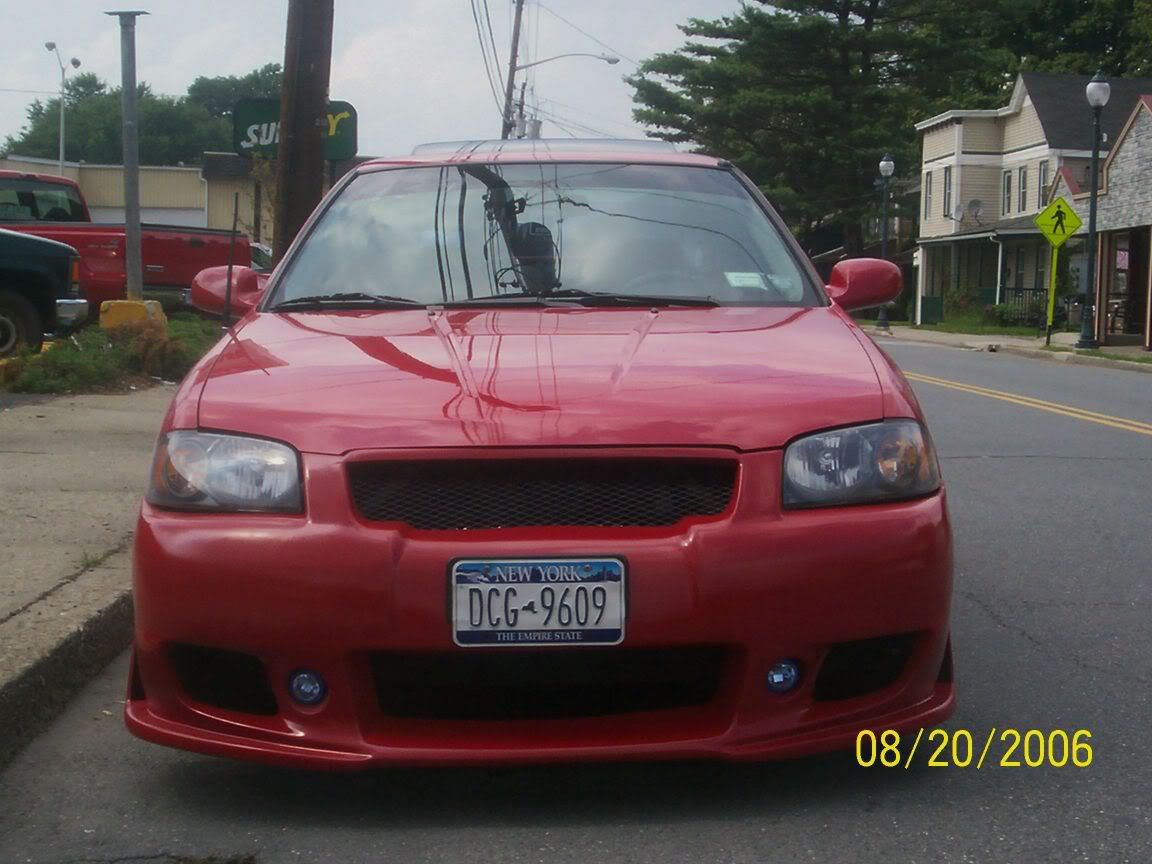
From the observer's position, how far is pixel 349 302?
14.8ft

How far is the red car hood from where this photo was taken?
11.0 feet

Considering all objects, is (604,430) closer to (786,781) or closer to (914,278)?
(786,781)

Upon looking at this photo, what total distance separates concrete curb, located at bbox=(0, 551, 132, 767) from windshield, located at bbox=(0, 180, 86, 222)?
14.0 metres

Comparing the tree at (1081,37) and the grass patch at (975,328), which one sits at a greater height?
the tree at (1081,37)

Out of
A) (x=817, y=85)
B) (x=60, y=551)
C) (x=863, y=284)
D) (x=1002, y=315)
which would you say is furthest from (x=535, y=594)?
(x=817, y=85)

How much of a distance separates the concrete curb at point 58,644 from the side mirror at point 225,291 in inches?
38.2

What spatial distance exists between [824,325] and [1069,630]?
67.6 inches

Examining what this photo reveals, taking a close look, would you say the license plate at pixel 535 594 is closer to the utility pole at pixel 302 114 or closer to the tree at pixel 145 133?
the utility pole at pixel 302 114

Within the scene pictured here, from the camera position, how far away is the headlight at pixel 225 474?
335 centimetres

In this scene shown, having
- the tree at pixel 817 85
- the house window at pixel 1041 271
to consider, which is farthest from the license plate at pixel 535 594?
the tree at pixel 817 85

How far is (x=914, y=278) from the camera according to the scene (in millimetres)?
60094

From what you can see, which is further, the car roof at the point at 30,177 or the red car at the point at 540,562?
the car roof at the point at 30,177

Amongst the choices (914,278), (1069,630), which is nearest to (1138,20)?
(914,278)

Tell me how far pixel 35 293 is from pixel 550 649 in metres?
11.2
